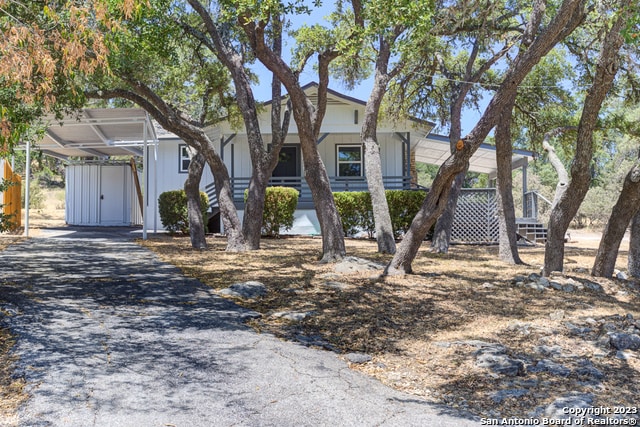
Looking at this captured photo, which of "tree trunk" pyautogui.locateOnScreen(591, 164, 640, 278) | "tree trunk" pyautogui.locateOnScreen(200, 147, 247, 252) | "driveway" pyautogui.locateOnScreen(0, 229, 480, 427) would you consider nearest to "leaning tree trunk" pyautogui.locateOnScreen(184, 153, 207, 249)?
"tree trunk" pyautogui.locateOnScreen(200, 147, 247, 252)

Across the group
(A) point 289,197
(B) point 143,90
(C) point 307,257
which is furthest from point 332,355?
(A) point 289,197

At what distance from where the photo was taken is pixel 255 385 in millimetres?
3844

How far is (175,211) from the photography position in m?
17.8

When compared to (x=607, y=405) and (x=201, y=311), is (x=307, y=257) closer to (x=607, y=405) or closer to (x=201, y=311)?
(x=201, y=311)

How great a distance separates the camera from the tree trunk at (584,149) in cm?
727

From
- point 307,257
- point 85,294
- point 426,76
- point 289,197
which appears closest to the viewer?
point 85,294

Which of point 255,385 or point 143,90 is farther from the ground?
point 143,90

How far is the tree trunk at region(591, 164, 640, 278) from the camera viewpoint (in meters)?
7.77

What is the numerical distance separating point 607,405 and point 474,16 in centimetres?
983

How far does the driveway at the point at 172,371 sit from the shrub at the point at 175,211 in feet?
35.9

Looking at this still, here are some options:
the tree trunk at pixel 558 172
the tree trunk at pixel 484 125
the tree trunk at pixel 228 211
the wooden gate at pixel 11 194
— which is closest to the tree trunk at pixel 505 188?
the tree trunk at pixel 558 172

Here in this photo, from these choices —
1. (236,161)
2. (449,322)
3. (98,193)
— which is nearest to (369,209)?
(236,161)

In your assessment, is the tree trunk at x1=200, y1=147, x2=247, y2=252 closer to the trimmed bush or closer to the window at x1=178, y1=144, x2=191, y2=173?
the trimmed bush

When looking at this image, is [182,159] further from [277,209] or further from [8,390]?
[8,390]
